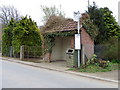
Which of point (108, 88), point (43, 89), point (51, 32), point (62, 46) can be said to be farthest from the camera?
point (62, 46)

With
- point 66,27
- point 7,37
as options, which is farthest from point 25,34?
point 66,27

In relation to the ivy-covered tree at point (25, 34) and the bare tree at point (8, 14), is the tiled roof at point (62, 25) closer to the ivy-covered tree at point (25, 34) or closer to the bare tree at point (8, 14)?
the ivy-covered tree at point (25, 34)

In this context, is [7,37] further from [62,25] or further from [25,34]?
[62,25]

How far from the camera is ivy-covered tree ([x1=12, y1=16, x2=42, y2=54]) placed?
64.5 ft

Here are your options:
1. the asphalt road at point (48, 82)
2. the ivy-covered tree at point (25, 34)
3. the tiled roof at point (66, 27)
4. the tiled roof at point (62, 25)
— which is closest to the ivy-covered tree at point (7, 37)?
the ivy-covered tree at point (25, 34)

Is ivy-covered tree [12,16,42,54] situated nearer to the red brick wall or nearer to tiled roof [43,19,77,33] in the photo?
tiled roof [43,19,77,33]

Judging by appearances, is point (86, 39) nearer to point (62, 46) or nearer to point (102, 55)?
point (102, 55)

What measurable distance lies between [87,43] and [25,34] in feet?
31.6

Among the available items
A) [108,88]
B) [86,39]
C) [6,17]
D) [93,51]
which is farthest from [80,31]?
[6,17]

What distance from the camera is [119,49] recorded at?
933 cm

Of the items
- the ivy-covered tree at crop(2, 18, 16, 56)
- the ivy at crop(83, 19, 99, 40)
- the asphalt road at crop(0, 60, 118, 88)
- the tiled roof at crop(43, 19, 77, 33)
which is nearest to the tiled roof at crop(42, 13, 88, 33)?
the tiled roof at crop(43, 19, 77, 33)

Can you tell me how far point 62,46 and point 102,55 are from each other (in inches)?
206

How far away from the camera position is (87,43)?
1272 centimetres

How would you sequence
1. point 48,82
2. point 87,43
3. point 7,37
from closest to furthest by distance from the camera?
point 48,82 → point 87,43 → point 7,37
